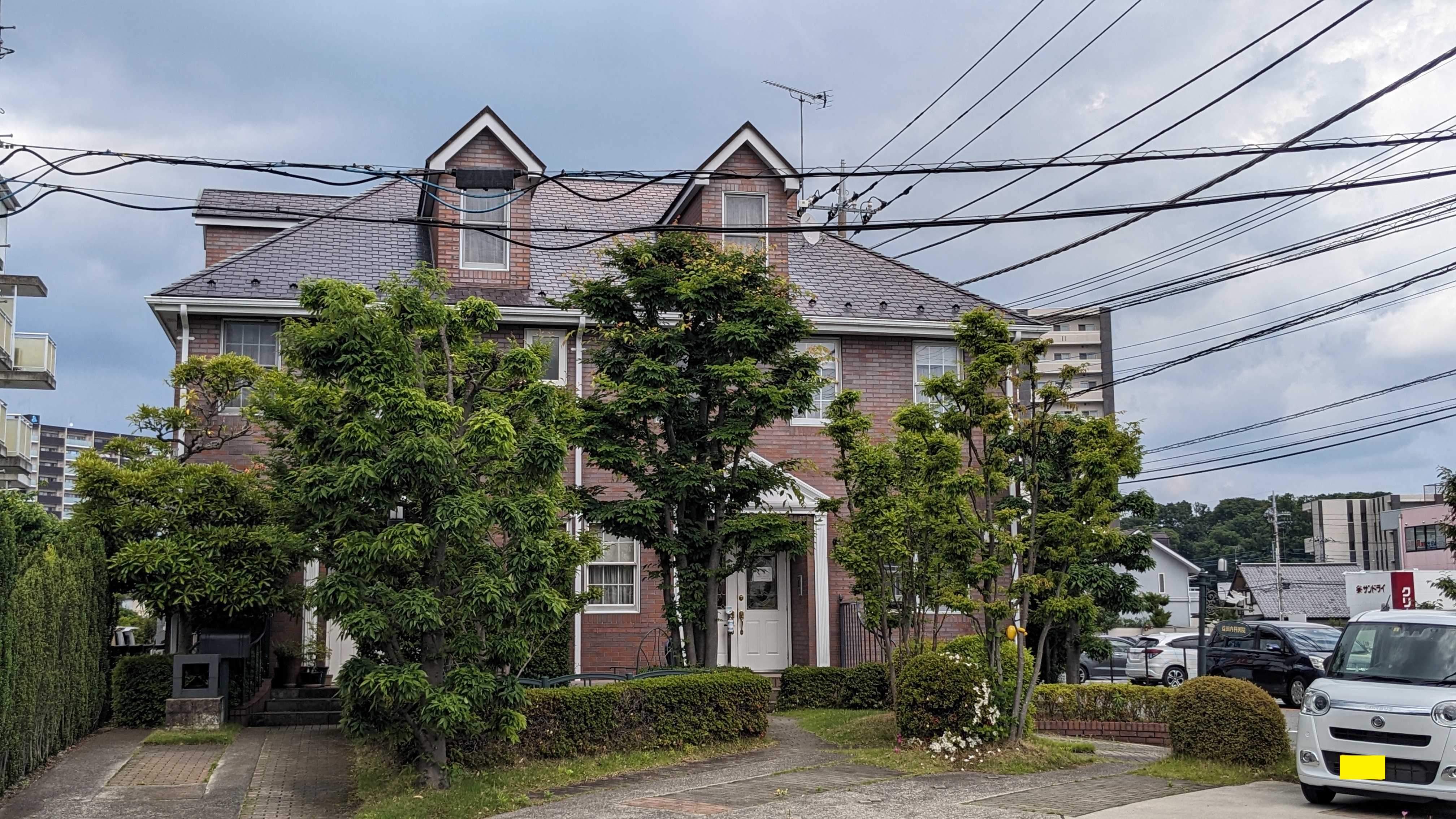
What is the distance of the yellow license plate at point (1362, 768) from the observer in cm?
926

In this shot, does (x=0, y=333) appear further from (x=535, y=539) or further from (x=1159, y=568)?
(x=1159, y=568)

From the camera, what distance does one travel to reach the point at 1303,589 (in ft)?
208

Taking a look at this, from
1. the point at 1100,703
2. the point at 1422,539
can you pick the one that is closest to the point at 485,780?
the point at 1100,703

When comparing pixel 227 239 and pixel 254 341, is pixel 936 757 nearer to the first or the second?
pixel 254 341

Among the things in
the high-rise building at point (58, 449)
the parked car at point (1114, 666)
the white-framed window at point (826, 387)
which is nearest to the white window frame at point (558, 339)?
the white-framed window at point (826, 387)

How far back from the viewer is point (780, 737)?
1410cm

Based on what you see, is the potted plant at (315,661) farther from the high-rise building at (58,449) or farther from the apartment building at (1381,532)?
the high-rise building at (58,449)

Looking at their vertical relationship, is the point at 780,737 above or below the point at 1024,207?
below

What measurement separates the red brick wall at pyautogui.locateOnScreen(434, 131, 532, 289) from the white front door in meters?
6.21

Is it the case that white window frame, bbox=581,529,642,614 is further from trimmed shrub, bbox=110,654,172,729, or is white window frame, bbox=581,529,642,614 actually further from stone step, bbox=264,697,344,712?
trimmed shrub, bbox=110,654,172,729

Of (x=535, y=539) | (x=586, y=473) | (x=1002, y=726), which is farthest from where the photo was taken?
(x=586, y=473)

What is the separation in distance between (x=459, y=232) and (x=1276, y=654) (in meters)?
16.3

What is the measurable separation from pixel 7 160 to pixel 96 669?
657 cm

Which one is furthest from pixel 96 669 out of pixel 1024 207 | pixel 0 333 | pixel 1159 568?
pixel 1159 568
